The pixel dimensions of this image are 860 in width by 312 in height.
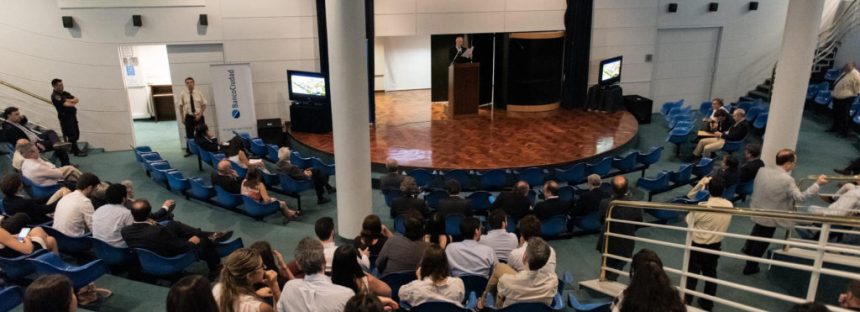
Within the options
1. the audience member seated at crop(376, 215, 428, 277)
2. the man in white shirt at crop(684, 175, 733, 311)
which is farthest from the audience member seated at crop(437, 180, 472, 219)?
the man in white shirt at crop(684, 175, 733, 311)

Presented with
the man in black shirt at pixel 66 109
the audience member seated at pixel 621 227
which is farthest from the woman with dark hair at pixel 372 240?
the man in black shirt at pixel 66 109

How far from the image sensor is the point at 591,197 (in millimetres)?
6922

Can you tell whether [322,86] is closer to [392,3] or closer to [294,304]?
[392,3]

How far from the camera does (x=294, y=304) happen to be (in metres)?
3.62

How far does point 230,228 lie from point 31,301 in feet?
Answer: 15.1

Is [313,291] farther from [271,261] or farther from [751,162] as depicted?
[751,162]

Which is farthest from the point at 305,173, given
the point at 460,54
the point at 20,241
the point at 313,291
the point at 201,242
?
the point at 460,54

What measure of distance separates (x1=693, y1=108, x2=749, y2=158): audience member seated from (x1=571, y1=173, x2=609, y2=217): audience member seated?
435 cm

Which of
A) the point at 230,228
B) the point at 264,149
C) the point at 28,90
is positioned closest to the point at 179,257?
the point at 230,228

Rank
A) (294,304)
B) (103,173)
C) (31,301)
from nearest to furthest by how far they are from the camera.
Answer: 1. (31,301)
2. (294,304)
3. (103,173)

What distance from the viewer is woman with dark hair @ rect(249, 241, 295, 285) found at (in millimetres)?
4102

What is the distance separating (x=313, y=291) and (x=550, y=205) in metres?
3.79

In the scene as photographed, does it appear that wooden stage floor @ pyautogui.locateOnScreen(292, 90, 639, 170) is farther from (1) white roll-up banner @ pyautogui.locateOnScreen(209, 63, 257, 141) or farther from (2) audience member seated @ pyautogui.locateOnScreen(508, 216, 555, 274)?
(2) audience member seated @ pyautogui.locateOnScreen(508, 216, 555, 274)

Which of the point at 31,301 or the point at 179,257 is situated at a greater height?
the point at 31,301
